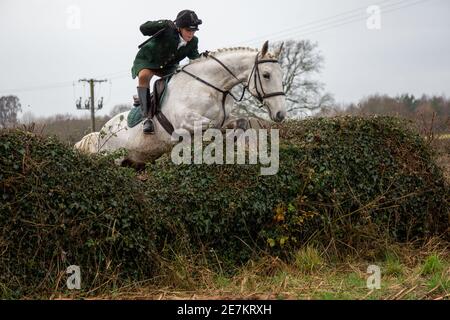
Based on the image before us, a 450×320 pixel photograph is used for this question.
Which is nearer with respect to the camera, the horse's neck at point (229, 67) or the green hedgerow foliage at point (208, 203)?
the green hedgerow foliage at point (208, 203)

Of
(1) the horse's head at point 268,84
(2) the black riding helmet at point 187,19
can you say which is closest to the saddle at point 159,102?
(2) the black riding helmet at point 187,19

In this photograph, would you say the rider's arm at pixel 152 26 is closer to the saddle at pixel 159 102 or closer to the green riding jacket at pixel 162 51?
the green riding jacket at pixel 162 51

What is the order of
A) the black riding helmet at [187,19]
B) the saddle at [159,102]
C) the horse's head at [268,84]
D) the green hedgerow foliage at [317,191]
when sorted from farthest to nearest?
the saddle at [159,102]
the black riding helmet at [187,19]
the horse's head at [268,84]
the green hedgerow foliage at [317,191]

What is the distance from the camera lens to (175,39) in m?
9.85

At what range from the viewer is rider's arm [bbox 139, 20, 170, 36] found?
973 cm

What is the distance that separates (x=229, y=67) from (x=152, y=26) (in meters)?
1.44

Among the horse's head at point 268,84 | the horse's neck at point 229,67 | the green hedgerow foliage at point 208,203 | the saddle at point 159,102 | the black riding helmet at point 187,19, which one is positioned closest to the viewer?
the green hedgerow foliage at point 208,203

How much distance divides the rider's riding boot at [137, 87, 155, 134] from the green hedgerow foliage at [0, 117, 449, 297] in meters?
1.87

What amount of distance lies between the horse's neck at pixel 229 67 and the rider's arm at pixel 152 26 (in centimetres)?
89

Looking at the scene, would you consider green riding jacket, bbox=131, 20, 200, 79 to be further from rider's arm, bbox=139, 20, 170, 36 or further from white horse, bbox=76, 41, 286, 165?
white horse, bbox=76, 41, 286, 165

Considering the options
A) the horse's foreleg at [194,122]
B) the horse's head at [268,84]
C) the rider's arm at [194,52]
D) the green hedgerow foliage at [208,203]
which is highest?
the rider's arm at [194,52]

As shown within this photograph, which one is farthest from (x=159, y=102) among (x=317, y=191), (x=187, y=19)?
(x=317, y=191)

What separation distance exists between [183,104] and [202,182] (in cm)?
224

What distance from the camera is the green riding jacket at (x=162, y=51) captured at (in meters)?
9.78
